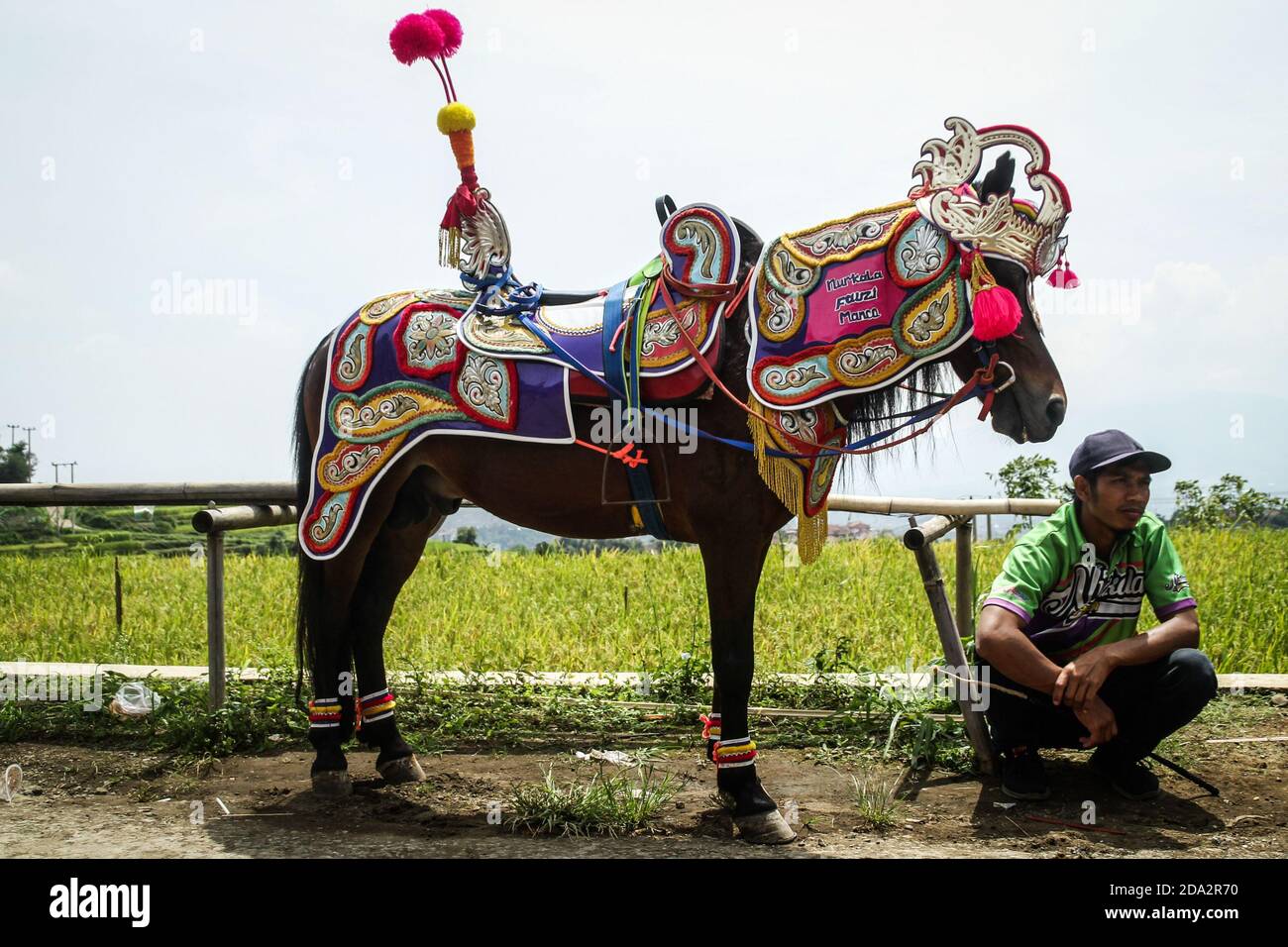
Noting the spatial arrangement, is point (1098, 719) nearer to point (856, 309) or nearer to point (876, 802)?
point (876, 802)

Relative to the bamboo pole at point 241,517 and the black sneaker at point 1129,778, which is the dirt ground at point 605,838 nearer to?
the black sneaker at point 1129,778

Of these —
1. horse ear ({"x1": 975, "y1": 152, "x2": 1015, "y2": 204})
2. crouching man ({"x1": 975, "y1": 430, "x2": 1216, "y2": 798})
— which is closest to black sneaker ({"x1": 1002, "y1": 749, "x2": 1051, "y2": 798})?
crouching man ({"x1": 975, "y1": 430, "x2": 1216, "y2": 798})

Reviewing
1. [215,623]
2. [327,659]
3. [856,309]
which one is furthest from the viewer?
[215,623]

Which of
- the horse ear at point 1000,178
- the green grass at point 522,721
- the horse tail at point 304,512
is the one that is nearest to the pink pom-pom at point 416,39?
the horse tail at point 304,512

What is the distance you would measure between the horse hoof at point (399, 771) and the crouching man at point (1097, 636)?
2368mm

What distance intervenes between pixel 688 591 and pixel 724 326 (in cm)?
415

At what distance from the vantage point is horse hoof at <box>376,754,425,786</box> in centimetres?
432

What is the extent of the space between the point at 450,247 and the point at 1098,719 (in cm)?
306

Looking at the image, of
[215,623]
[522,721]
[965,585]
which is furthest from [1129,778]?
[215,623]

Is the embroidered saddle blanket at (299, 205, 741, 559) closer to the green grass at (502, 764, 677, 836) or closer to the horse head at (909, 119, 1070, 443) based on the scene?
the horse head at (909, 119, 1070, 443)

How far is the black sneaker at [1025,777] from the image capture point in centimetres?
389

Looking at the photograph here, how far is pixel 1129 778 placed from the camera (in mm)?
3900

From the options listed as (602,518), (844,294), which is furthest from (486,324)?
(844,294)
